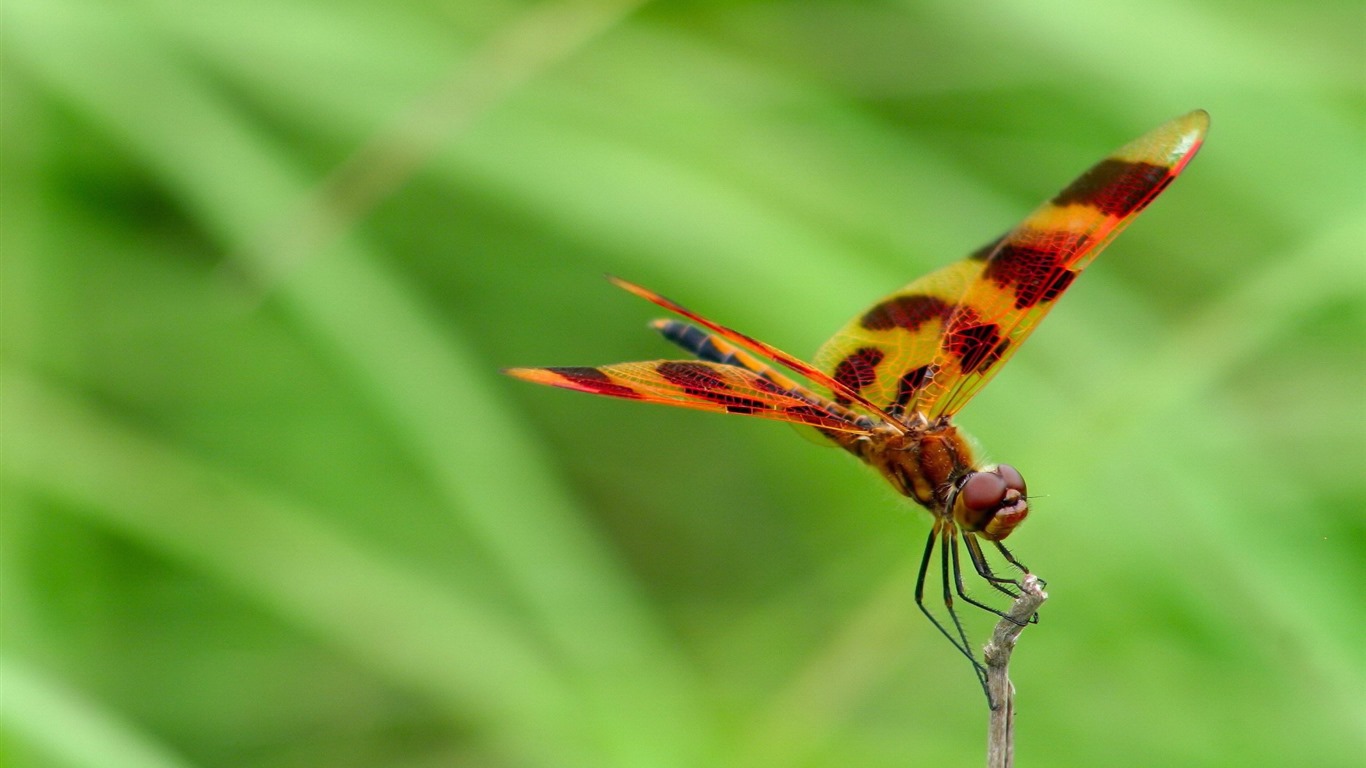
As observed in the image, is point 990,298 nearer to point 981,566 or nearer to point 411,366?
point 981,566

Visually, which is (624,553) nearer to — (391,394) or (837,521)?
(837,521)

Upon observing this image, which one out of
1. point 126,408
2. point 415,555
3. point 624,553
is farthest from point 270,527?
point 624,553

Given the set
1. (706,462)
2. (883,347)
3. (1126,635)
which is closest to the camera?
(883,347)

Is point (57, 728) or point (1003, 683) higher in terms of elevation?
point (57, 728)

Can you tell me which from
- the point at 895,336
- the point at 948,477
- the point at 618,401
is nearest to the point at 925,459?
the point at 948,477

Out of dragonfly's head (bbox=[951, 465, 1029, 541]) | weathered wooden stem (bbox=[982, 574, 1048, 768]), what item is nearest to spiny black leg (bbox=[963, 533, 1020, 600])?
dragonfly's head (bbox=[951, 465, 1029, 541])

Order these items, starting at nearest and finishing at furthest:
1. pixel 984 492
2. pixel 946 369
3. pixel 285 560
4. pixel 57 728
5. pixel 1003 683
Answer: pixel 1003 683 → pixel 57 728 → pixel 984 492 → pixel 946 369 → pixel 285 560

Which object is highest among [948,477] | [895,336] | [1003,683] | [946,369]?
[895,336]
